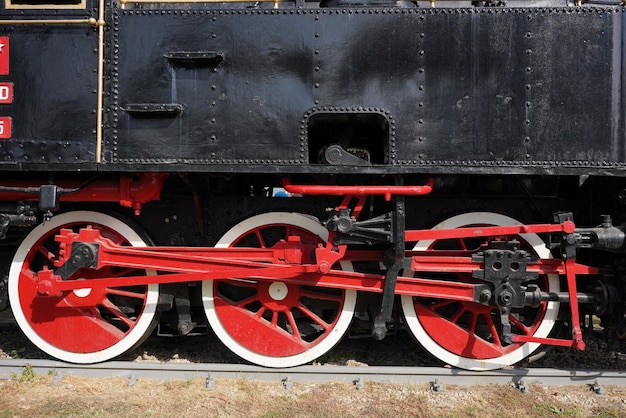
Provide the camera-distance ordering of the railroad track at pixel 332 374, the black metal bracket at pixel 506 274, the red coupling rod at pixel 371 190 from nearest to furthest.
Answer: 1. the red coupling rod at pixel 371 190
2. the black metal bracket at pixel 506 274
3. the railroad track at pixel 332 374

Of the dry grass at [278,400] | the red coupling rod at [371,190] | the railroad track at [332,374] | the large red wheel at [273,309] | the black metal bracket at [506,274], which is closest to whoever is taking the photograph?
the dry grass at [278,400]

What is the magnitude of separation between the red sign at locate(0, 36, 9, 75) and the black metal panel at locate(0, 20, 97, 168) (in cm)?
3

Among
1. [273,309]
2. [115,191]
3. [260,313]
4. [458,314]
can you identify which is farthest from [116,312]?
[458,314]

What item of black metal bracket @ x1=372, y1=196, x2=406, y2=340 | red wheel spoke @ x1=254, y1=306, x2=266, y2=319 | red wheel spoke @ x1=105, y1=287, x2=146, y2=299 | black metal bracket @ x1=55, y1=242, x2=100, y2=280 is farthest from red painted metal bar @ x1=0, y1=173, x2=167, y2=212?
black metal bracket @ x1=372, y1=196, x2=406, y2=340

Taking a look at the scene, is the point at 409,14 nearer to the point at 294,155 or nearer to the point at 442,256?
the point at 294,155

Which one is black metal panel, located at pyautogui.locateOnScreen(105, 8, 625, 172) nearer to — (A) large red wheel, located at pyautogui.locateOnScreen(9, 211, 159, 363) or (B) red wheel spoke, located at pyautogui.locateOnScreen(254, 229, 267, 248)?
(B) red wheel spoke, located at pyautogui.locateOnScreen(254, 229, 267, 248)

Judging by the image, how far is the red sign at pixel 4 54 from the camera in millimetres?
2961

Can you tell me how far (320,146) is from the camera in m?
3.37

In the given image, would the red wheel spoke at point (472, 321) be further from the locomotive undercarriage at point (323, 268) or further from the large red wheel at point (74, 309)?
the large red wheel at point (74, 309)

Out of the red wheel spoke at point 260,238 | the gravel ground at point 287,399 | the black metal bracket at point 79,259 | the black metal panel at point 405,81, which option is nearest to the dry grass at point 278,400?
the gravel ground at point 287,399

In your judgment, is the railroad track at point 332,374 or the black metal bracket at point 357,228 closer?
the black metal bracket at point 357,228

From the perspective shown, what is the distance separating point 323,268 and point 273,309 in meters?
0.66

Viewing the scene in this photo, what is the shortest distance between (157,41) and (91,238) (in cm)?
149

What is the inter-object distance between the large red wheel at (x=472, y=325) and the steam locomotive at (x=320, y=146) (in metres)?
0.01
